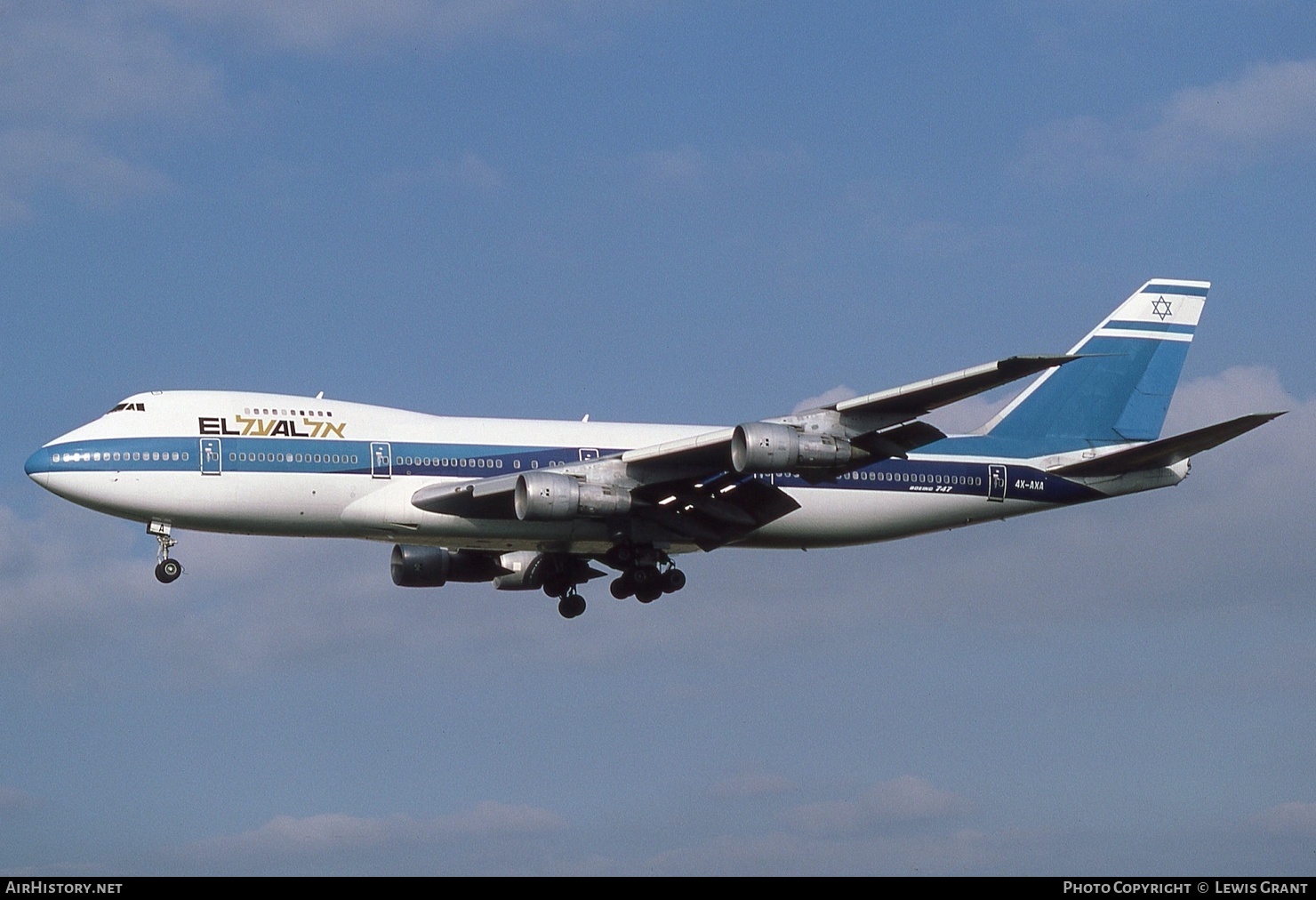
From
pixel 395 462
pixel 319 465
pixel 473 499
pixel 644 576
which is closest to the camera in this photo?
pixel 473 499

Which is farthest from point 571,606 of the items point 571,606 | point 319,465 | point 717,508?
point 319,465

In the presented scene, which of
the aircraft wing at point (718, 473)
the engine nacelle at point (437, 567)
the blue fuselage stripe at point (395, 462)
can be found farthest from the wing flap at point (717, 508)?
the engine nacelle at point (437, 567)

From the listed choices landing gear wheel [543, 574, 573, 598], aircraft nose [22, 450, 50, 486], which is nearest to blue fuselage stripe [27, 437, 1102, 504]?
aircraft nose [22, 450, 50, 486]

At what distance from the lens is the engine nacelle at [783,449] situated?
150 feet

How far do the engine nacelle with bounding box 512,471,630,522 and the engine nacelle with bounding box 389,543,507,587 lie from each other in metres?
8.08

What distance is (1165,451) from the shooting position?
52.2m

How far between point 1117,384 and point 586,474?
63.7 ft

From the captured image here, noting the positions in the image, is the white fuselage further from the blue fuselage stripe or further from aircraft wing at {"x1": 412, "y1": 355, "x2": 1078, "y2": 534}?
aircraft wing at {"x1": 412, "y1": 355, "x2": 1078, "y2": 534}

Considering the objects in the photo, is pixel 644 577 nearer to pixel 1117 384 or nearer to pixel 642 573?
pixel 642 573

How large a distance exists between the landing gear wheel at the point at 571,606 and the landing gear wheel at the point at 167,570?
41.6ft

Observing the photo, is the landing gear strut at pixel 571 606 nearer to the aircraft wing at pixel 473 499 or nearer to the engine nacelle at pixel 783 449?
the aircraft wing at pixel 473 499
